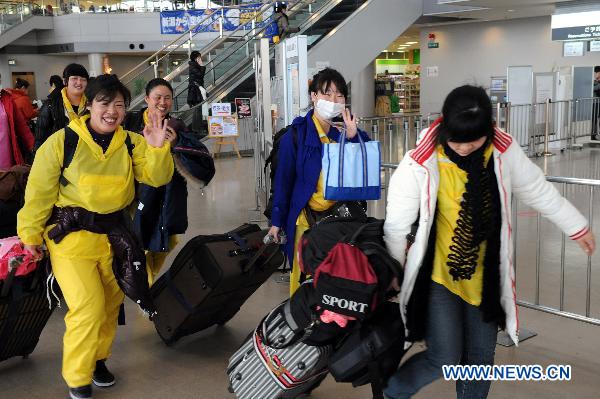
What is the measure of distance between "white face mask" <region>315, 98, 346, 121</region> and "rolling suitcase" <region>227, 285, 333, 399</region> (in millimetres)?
1312

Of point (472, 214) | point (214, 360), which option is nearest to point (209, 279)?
point (214, 360)

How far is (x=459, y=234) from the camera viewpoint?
2.53m

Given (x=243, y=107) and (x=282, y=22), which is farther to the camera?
(x=282, y=22)

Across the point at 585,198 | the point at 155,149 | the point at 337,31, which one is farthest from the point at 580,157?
the point at 155,149

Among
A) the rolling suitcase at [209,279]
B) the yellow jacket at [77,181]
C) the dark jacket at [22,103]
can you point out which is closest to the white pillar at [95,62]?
the dark jacket at [22,103]

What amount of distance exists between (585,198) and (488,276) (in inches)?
263

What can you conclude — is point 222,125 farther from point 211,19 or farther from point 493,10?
point 493,10

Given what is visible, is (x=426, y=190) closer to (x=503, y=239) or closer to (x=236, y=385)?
(x=503, y=239)

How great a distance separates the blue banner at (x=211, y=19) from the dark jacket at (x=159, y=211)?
42.4 ft

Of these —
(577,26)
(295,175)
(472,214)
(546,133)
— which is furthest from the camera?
(577,26)

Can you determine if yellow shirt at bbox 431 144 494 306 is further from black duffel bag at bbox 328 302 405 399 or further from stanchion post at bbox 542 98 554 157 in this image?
stanchion post at bbox 542 98 554 157

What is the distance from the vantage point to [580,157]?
43.3 ft

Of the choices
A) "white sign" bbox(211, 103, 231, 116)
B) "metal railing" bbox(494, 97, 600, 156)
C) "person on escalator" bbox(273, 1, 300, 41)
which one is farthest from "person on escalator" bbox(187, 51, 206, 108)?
"metal railing" bbox(494, 97, 600, 156)

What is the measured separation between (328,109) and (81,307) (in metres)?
1.72
